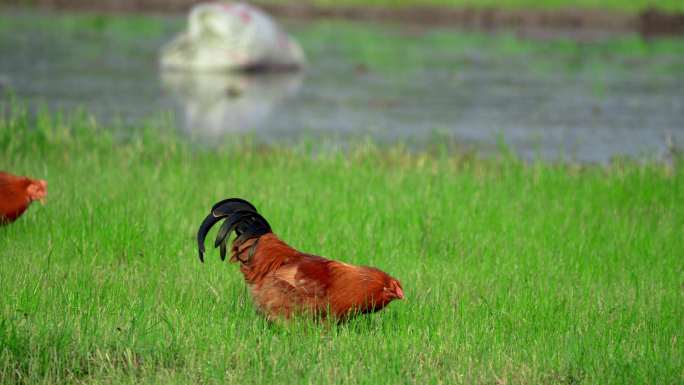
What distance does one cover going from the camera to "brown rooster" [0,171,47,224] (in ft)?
20.5

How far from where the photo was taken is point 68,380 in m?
4.44

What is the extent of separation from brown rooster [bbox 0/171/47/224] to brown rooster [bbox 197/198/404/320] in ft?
5.57

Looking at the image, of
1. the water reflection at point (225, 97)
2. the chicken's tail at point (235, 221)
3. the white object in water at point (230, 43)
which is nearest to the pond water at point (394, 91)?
the water reflection at point (225, 97)

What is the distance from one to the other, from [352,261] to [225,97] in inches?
386

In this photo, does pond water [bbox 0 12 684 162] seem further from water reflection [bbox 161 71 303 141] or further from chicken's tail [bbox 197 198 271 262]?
chicken's tail [bbox 197 198 271 262]

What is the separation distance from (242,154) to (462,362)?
5.52m

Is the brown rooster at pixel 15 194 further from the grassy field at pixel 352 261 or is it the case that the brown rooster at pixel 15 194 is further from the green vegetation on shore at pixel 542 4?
the green vegetation on shore at pixel 542 4

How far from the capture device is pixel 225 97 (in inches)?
624

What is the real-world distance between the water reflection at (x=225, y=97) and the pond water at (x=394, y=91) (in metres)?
0.03

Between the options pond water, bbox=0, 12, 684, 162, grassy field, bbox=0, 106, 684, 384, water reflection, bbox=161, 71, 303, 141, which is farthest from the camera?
water reflection, bbox=161, 71, 303, 141

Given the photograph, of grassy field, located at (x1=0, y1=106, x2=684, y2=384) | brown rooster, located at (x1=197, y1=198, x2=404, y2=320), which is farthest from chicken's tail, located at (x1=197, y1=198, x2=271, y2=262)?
grassy field, located at (x1=0, y1=106, x2=684, y2=384)

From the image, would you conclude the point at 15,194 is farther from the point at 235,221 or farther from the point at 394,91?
the point at 394,91

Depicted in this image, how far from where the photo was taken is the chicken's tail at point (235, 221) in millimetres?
5180

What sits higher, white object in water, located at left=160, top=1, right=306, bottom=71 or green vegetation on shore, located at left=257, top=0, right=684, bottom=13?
green vegetation on shore, located at left=257, top=0, right=684, bottom=13
